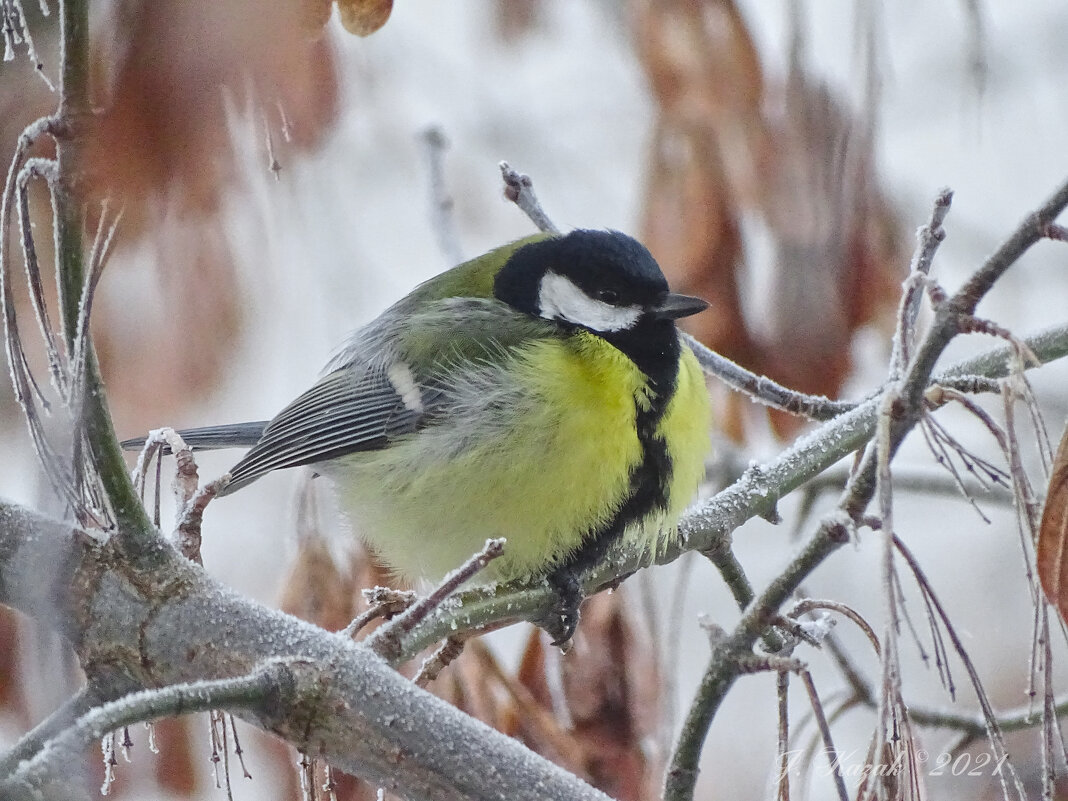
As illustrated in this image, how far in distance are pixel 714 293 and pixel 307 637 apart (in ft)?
5.10

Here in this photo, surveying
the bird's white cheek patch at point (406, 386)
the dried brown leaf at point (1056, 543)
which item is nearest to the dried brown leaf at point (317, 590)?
the bird's white cheek patch at point (406, 386)

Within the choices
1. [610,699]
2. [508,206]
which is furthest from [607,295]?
[508,206]

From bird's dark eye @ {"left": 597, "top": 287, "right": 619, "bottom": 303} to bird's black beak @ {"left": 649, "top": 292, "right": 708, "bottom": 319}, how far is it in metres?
0.09

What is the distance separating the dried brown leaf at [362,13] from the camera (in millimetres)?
1232

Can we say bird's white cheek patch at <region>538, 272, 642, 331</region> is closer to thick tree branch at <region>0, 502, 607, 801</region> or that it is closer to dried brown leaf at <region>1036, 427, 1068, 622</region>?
thick tree branch at <region>0, 502, 607, 801</region>

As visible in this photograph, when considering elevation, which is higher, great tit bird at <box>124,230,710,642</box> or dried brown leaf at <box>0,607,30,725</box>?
great tit bird at <box>124,230,710,642</box>

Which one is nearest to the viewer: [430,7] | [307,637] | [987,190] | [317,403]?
[307,637]

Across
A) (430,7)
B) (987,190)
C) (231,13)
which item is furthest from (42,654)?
(987,190)

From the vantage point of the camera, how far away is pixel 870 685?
7.12 feet

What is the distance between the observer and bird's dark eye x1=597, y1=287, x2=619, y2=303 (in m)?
2.28

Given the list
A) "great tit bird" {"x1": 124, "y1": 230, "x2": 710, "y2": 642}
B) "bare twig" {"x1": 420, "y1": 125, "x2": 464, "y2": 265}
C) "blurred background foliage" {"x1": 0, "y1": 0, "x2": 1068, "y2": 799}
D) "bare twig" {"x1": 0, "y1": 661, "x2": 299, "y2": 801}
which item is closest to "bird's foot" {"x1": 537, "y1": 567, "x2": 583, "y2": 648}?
"great tit bird" {"x1": 124, "y1": 230, "x2": 710, "y2": 642}

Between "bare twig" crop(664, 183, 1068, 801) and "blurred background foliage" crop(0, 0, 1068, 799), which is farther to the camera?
"blurred background foliage" crop(0, 0, 1068, 799)

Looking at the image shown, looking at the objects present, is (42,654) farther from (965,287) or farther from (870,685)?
(870,685)

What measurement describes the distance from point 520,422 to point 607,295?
391 millimetres
